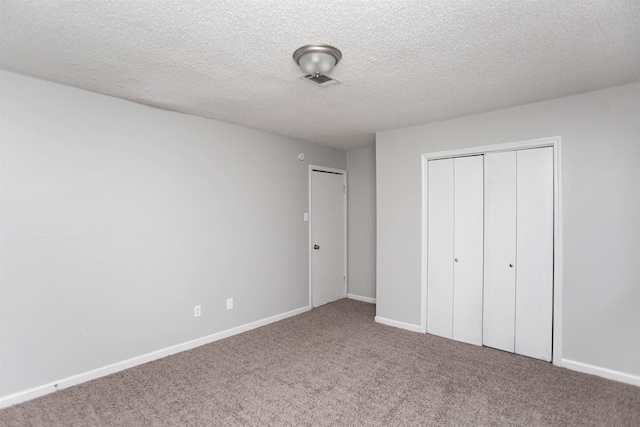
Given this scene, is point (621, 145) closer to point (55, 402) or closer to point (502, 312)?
point (502, 312)

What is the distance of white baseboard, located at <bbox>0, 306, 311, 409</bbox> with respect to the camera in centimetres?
244

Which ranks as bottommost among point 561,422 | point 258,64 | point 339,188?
point 561,422

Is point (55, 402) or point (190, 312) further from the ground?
point (190, 312)

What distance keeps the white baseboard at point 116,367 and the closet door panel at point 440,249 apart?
1.97 m

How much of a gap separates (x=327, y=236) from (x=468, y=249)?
208 cm

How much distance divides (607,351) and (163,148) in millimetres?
4284

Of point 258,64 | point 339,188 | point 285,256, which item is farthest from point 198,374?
point 339,188

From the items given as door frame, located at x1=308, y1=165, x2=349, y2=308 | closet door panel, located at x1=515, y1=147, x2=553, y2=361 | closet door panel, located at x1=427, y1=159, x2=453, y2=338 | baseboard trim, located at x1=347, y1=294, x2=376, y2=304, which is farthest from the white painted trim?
door frame, located at x1=308, y1=165, x2=349, y2=308

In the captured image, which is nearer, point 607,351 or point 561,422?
point 561,422

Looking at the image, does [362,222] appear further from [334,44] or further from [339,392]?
[334,44]

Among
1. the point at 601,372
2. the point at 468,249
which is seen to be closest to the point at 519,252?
the point at 468,249

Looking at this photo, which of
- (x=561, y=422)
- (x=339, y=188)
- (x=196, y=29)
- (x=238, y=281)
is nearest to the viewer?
(x=196, y=29)

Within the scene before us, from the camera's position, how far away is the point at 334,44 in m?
2.01

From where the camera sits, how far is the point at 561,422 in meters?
2.23
